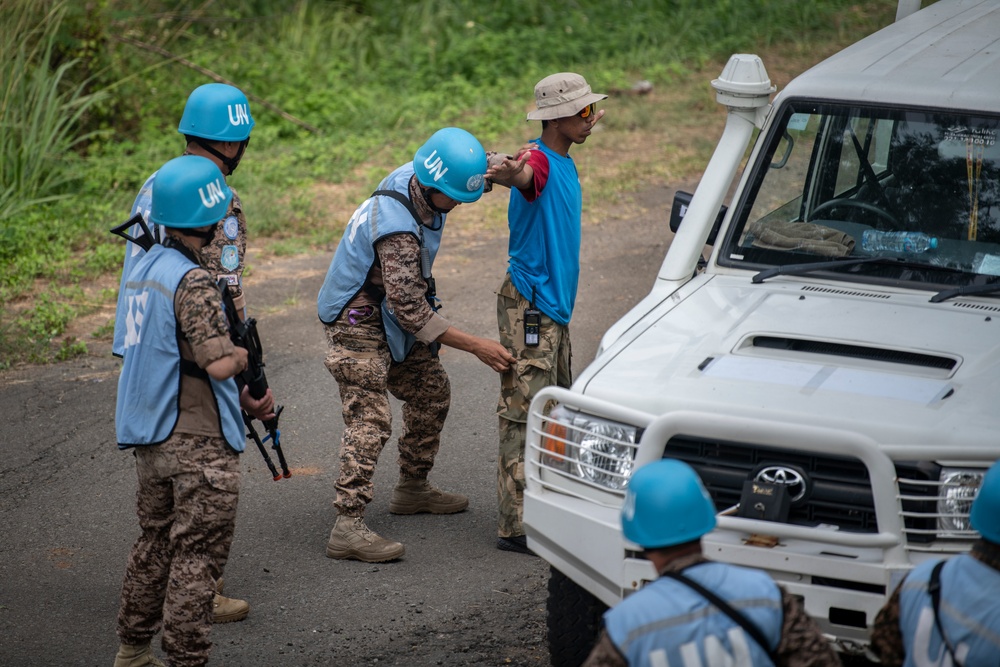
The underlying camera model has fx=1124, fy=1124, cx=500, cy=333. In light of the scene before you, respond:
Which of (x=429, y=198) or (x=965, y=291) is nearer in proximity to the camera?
(x=965, y=291)

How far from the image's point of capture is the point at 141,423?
12.6ft

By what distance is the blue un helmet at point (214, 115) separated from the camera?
4.68 metres

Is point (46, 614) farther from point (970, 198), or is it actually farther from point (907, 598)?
point (970, 198)

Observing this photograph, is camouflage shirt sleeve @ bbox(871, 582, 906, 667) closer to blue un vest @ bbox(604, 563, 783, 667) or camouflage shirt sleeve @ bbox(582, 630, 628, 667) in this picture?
blue un vest @ bbox(604, 563, 783, 667)

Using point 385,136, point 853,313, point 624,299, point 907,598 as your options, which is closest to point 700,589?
point 907,598

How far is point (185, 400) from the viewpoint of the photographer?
3873 millimetres

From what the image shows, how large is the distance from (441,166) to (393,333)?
0.81 metres

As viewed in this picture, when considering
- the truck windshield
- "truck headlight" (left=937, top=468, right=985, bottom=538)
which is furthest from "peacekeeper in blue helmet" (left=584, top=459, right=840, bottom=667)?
the truck windshield

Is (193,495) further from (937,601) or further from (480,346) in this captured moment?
(937,601)

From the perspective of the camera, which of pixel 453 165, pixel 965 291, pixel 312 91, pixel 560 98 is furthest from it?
pixel 312 91

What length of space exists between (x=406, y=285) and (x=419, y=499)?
1.27 meters

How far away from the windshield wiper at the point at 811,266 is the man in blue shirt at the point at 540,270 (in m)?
0.91

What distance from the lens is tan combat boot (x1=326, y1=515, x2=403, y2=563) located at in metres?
5.05

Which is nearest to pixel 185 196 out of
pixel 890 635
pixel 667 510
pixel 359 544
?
pixel 359 544
